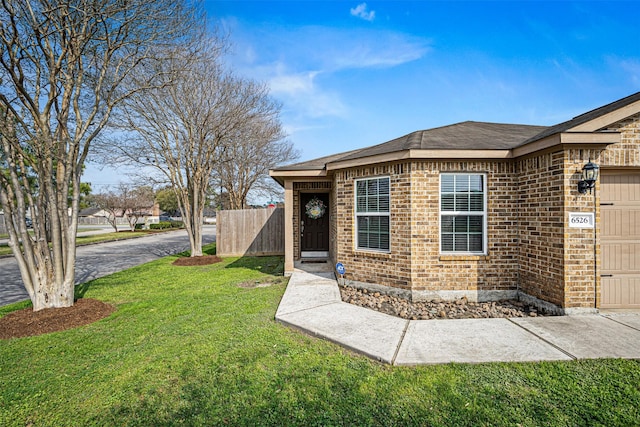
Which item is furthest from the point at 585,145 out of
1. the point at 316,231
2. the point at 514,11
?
the point at 316,231

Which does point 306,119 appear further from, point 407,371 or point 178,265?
point 407,371

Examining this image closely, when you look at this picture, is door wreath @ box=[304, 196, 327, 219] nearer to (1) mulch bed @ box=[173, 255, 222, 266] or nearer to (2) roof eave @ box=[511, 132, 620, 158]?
(1) mulch bed @ box=[173, 255, 222, 266]

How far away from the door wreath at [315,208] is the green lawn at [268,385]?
18.1 ft

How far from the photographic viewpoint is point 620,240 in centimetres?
466

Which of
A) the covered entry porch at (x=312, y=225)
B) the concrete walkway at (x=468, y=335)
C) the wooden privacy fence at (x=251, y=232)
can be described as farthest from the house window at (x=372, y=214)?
the wooden privacy fence at (x=251, y=232)

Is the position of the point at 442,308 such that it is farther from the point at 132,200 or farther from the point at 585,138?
the point at 132,200

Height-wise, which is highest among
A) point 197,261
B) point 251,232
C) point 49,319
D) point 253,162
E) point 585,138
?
point 253,162

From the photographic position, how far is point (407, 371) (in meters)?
2.97

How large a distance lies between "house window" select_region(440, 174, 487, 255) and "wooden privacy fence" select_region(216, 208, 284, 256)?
820 centimetres

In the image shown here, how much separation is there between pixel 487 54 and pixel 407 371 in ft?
36.3

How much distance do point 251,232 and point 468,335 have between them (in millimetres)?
10255

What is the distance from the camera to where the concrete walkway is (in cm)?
321

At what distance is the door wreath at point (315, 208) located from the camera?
951 centimetres

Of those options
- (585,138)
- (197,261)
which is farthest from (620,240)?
(197,261)
